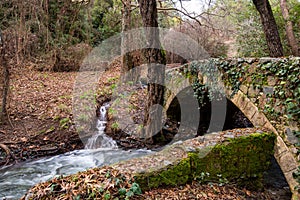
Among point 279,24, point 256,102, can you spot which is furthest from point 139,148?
point 279,24

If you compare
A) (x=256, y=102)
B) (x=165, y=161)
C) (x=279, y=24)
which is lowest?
(x=165, y=161)

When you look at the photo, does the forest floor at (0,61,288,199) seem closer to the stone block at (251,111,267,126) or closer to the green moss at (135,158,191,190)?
the green moss at (135,158,191,190)

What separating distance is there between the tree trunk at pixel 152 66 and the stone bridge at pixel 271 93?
4.29 feet

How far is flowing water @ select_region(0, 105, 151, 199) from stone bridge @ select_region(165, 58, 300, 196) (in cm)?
279

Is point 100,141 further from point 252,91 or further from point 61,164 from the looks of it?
point 252,91

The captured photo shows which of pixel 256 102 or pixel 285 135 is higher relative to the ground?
pixel 256 102

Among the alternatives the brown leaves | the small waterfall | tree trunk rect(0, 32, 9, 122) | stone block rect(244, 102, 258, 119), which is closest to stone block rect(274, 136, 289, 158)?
stone block rect(244, 102, 258, 119)

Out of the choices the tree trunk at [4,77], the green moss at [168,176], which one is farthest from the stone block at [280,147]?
the tree trunk at [4,77]

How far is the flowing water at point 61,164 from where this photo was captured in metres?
4.99

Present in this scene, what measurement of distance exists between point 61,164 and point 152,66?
309 centimetres

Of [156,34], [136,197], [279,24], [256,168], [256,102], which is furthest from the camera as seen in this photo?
[279,24]

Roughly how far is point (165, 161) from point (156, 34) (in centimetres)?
362

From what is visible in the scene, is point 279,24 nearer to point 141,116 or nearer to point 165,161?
point 141,116

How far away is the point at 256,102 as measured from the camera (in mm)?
4285
